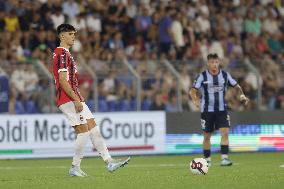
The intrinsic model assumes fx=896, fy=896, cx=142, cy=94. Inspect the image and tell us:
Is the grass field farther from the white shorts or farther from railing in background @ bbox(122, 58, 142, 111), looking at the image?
railing in background @ bbox(122, 58, 142, 111)

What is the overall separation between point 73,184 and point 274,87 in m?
13.2

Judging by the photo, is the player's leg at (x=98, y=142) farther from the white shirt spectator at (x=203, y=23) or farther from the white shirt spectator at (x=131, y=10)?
the white shirt spectator at (x=203, y=23)

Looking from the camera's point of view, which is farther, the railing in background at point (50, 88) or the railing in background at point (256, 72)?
the railing in background at point (256, 72)

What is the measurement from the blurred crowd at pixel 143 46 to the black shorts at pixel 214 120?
5.60 meters

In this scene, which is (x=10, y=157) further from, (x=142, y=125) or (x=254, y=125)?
(x=254, y=125)

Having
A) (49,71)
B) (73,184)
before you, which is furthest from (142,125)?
(73,184)

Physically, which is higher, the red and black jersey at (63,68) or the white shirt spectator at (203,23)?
Result: the white shirt spectator at (203,23)

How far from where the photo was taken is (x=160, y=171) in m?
15.2

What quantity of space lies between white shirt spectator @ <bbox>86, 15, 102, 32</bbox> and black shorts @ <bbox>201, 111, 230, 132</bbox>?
8.56 m

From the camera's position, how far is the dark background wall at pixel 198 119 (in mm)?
22281

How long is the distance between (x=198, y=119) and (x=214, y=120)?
5.16m

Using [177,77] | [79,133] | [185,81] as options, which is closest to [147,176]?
[79,133]

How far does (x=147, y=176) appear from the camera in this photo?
13.7 metres

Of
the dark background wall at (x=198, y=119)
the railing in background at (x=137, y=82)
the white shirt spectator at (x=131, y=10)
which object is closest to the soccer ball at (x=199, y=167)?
the dark background wall at (x=198, y=119)
